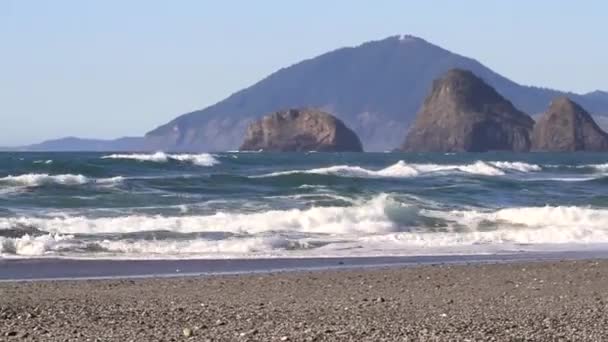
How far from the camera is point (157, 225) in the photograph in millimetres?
24906

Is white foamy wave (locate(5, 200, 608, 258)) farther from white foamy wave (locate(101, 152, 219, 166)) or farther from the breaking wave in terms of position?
white foamy wave (locate(101, 152, 219, 166))

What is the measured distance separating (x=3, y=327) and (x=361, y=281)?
572 centimetres

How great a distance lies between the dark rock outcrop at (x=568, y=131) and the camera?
13912cm

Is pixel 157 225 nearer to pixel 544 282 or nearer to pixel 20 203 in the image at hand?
pixel 20 203

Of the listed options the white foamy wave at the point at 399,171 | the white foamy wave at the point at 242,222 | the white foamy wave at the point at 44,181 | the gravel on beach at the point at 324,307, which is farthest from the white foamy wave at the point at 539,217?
the white foamy wave at the point at 399,171

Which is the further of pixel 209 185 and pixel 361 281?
pixel 209 185

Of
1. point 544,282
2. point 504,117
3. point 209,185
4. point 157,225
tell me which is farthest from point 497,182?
point 504,117

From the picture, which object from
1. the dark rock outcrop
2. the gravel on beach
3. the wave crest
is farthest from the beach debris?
the dark rock outcrop

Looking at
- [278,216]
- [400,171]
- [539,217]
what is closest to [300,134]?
[400,171]

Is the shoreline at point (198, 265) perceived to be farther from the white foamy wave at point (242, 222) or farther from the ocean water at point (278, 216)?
the white foamy wave at point (242, 222)

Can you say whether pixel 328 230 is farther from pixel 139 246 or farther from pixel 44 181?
pixel 44 181

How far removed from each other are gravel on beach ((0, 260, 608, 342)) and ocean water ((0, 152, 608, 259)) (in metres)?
4.48

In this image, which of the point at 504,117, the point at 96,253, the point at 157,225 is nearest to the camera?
the point at 96,253

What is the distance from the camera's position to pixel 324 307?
12.8 meters
